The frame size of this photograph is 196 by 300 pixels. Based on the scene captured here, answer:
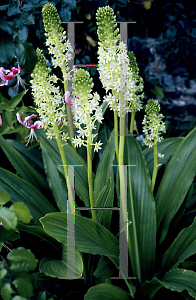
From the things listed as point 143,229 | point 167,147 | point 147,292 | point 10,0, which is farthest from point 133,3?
point 147,292

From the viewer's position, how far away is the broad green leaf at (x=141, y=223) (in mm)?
888

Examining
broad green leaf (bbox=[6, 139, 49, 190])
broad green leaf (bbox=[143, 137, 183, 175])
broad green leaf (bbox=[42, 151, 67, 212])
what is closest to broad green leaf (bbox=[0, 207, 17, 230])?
broad green leaf (bbox=[42, 151, 67, 212])

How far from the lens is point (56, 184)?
106cm

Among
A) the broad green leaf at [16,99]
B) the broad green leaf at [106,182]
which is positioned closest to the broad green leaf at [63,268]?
the broad green leaf at [106,182]

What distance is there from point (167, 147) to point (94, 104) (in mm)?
699

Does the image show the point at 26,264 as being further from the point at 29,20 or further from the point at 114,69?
the point at 29,20

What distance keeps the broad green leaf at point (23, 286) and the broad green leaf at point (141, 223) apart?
500 millimetres

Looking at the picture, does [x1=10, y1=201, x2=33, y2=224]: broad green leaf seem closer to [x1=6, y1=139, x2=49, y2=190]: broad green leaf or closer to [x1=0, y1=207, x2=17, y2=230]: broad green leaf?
[x1=0, y1=207, x2=17, y2=230]: broad green leaf

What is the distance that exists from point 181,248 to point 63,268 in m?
0.39

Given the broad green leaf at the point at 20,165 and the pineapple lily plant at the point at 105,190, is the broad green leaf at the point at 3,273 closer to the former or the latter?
the pineapple lily plant at the point at 105,190

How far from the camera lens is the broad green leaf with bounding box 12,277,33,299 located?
0.43 m

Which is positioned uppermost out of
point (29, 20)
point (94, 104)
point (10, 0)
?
point (10, 0)

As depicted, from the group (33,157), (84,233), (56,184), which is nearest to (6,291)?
(84,233)

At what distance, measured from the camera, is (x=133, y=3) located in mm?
1633
